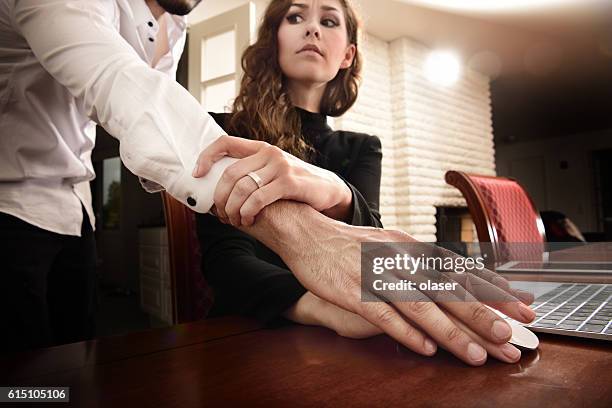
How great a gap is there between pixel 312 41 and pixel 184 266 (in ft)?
1.85

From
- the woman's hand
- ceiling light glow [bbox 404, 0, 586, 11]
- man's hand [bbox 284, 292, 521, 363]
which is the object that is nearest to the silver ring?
the woman's hand

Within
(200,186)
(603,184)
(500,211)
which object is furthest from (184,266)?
(603,184)

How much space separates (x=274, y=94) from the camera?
3.15ft

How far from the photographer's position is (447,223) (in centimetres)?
372

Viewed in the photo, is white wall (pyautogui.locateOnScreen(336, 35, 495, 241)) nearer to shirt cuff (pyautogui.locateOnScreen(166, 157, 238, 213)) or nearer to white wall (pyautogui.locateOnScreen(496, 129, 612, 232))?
shirt cuff (pyautogui.locateOnScreen(166, 157, 238, 213))

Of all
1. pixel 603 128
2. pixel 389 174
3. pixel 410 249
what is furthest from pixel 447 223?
pixel 603 128

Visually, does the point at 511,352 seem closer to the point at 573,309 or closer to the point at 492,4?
the point at 573,309

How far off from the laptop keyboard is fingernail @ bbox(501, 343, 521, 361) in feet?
0.26

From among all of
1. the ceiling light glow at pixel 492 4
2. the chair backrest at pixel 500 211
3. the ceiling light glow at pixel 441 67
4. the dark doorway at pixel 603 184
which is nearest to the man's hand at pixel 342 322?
the chair backrest at pixel 500 211

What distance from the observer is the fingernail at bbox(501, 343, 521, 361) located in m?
0.28

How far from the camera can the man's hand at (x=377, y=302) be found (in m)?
0.29

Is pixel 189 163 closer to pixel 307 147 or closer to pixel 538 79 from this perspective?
pixel 307 147

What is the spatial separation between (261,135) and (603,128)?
8069 millimetres

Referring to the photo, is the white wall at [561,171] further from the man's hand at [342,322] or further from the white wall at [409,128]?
the man's hand at [342,322]
